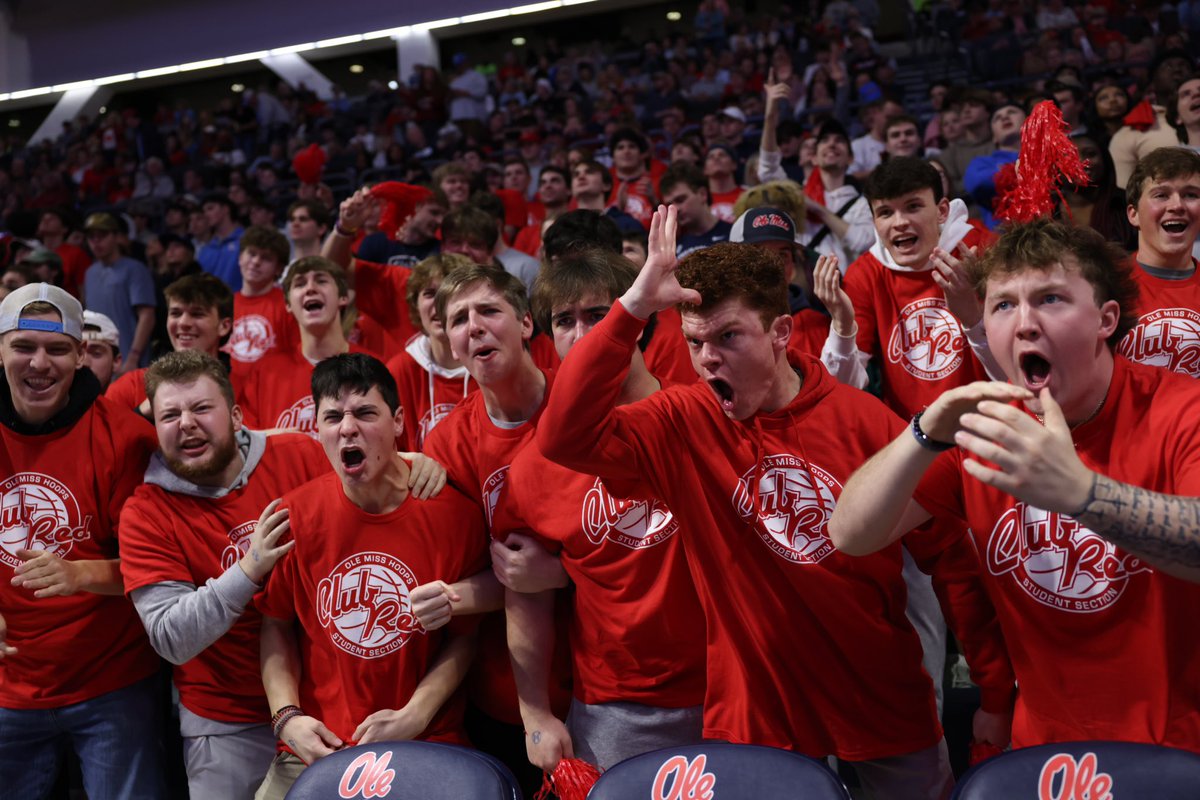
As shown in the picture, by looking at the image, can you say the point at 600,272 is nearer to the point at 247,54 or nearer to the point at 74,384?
the point at 74,384

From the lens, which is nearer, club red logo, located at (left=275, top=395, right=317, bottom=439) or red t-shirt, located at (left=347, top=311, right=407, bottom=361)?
club red logo, located at (left=275, top=395, right=317, bottom=439)

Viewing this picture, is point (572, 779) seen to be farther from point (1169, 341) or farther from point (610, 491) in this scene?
point (1169, 341)

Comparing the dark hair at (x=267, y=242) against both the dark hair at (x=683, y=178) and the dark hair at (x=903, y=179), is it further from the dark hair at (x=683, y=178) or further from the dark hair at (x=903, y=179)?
the dark hair at (x=903, y=179)

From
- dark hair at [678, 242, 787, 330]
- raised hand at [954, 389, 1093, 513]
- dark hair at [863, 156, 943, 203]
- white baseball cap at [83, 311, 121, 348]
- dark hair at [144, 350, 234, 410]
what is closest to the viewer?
raised hand at [954, 389, 1093, 513]

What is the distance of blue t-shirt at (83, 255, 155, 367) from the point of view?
7.54 m

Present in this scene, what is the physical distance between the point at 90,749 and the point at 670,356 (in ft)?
7.35

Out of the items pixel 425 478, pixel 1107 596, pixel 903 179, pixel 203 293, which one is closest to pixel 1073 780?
pixel 1107 596

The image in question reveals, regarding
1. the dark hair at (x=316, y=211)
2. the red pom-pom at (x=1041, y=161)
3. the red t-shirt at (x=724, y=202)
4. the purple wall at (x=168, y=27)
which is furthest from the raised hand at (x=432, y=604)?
the purple wall at (x=168, y=27)

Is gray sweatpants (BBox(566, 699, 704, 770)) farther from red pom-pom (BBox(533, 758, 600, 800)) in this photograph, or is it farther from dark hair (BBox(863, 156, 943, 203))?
dark hair (BBox(863, 156, 943, 203))

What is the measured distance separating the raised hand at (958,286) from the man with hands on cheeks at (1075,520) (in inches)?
31.6

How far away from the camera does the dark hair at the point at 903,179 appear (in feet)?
11.9

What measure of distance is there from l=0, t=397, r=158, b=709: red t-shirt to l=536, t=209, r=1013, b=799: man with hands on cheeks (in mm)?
1819

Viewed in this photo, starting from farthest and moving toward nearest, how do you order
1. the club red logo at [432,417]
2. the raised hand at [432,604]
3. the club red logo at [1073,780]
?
1. the club red logo at [432,417]
2. the raised hand at [432,604]
3. the club red logo at [1073,780]

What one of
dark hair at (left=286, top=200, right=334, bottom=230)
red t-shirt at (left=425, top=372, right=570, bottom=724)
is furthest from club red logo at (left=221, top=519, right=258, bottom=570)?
dark hair at (left=286, top=200, right=334, bottom=230)
